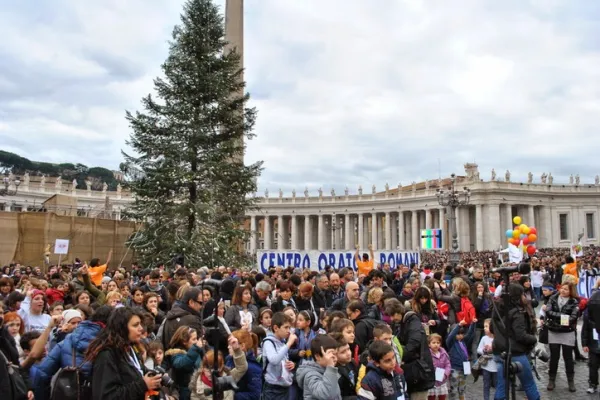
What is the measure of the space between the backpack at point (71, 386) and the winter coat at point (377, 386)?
2.43 meters

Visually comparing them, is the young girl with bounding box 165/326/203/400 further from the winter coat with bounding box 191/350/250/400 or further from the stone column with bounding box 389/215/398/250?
the stone column with bounding box 389/215/398/250

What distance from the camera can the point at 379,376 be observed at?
482 centimetres

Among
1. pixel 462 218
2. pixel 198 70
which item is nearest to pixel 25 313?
pixel 198 70

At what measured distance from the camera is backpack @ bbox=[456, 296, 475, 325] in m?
8.08

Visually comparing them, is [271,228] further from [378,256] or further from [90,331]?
[90,331]

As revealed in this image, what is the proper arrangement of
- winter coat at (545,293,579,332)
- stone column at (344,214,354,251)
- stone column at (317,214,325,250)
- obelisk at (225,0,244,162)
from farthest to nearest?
stone column at (317,214,325,250), stone column at (344,214,354,251), obelisk at (225,0,244,162), winter coat at (545,293,579,332)

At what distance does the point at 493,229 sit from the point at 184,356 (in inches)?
2663

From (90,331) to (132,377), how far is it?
38.8 inches

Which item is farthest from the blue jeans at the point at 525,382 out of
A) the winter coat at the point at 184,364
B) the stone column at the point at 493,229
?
the stone column at the point at 493,229

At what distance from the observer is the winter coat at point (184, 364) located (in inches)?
210

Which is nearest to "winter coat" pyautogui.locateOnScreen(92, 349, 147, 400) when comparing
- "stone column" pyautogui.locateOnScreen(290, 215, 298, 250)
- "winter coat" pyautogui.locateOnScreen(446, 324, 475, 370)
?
"winter coat" pyautogui.locateOnScreen(446, 324, 475, 370)

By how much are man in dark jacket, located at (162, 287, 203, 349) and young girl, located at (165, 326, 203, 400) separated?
0.17m

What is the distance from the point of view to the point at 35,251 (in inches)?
979

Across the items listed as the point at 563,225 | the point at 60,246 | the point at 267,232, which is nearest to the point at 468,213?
the point at 563,225
